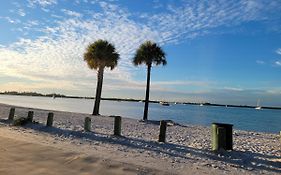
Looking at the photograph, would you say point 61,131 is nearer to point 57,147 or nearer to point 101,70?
point 57,147

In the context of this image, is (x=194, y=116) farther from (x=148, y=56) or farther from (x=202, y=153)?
(x=202, y=153)

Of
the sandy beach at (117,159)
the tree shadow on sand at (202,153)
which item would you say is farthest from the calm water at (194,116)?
the sandy beach at (117,159)

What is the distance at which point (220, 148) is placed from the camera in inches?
442

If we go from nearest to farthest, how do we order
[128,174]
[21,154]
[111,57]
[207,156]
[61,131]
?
1. [128,174]
2. [21,154]
3. [207,156]
4. [61,131]
5. [111,57]

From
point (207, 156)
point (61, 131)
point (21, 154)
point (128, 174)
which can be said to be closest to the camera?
point (128, 174)

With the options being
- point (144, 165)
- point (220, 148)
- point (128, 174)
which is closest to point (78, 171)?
point (128, 174)

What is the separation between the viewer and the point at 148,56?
35.9 metres

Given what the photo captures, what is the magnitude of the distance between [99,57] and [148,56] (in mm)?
5366

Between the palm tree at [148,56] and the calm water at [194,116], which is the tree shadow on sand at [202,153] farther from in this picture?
the calm water at [194,116]

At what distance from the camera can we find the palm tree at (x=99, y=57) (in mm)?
34531

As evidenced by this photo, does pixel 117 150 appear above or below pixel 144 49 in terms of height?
below

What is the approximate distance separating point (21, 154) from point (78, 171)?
2687 millimetres

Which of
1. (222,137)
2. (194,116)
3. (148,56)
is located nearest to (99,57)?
(148,56)

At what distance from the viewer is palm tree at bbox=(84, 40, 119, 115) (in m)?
34.5
